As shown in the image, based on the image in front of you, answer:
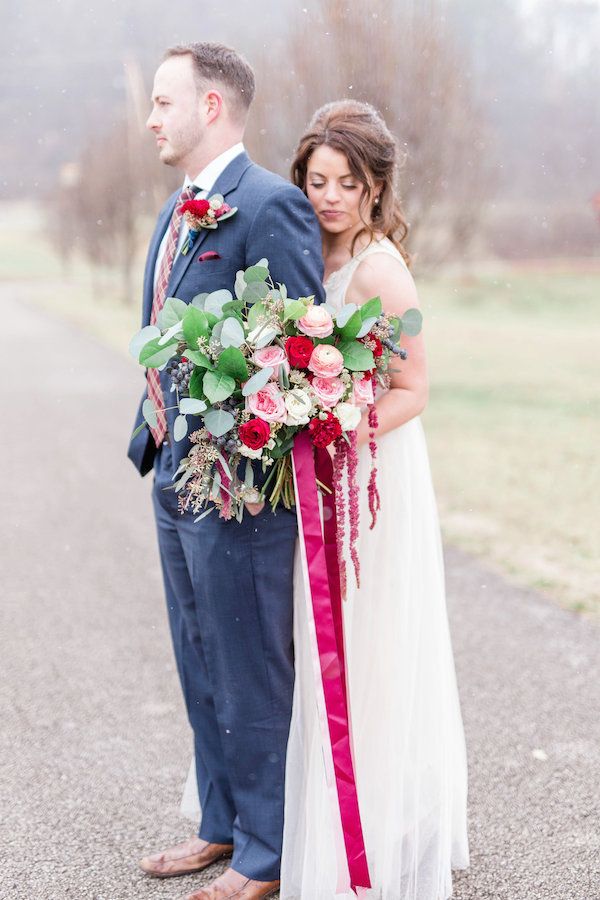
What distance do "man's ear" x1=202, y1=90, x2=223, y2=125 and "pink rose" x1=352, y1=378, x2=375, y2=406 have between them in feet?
2.88

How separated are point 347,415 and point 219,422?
0.33m

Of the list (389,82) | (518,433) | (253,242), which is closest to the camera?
(253,242)

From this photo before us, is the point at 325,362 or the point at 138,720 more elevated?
the point at 325,362

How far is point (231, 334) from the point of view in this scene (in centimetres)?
248

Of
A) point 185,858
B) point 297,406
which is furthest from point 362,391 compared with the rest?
point 185,858

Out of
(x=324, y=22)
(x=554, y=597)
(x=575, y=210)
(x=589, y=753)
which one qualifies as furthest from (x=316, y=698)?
(x=575, y=210)

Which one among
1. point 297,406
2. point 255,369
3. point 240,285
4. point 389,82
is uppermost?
point 389,82

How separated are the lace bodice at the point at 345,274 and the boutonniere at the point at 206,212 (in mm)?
371

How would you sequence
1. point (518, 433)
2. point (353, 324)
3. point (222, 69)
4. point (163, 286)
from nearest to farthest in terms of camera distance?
point (353, 324)
point (222, 69)
point (163, 286)
point (518, 433)

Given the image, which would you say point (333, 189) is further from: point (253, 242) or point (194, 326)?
point (194, 326)

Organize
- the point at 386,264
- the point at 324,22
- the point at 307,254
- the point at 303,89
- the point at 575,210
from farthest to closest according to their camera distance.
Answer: the point at 575,210 < the point at 303,89 < the point at 324,22 < the point at 386,264 < the point at 307,254

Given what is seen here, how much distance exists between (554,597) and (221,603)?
3615 millimetres

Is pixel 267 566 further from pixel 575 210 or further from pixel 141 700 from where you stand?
pixel 575 210

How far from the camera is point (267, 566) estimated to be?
2.86 m
